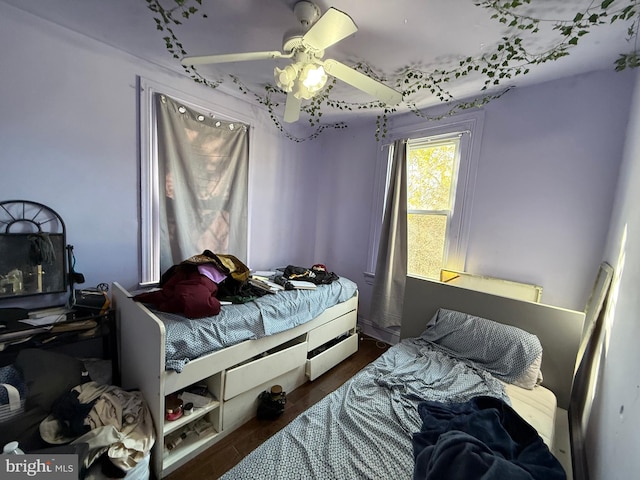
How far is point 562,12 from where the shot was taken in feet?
4.19

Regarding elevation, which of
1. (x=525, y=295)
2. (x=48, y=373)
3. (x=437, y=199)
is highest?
(x=437, y=199)

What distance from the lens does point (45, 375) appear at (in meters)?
1.29

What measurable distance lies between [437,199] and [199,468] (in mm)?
2731

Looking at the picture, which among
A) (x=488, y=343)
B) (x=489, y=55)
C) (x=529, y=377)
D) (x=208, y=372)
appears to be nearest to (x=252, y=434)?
(x=208, y=372)

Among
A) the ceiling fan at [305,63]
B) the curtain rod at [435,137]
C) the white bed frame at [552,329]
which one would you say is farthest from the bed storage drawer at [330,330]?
the curtain rod at [435,137]

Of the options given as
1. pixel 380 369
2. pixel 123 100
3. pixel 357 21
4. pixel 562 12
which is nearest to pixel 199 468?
pixel 380 369

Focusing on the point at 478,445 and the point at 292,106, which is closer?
the point at 478,445

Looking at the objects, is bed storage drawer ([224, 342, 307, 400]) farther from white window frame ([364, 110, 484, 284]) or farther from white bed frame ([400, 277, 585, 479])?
white window frame ([364, 110, 484, 284])

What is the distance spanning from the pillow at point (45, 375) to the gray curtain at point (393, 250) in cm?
245

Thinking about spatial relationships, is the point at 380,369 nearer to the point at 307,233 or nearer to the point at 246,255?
the point at 246,255

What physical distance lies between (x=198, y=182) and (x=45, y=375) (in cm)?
158

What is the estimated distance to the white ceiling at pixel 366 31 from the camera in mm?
1318

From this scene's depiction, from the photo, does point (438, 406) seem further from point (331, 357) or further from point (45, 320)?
point (45, 320)

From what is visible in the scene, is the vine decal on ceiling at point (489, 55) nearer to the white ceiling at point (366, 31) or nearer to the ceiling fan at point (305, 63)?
the white ceiling at point (366, 31)
